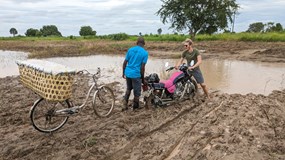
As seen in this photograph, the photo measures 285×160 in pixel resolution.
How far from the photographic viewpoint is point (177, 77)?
26.5 ft

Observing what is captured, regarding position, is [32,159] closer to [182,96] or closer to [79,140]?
[79,140]

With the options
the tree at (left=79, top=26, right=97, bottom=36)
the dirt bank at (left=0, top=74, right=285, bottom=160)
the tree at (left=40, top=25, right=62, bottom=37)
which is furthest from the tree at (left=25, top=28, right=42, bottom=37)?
the dirt bank at (left=0, top=74, right=285, bottom=160)

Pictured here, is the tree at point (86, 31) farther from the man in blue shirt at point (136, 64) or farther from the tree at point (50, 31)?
the man in blue shirt at point (136, 64)

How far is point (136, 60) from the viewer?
7.27m

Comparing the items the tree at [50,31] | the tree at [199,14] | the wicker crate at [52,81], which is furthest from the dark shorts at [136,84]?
the tree at [50,31]

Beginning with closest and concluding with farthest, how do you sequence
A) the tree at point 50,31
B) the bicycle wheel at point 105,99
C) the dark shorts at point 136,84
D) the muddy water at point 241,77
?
1. the bicycle wheel at point 105,99
2. the dark shorts at point 136,84
3. the muddy water at point 241,77
4. the tree at point 50,31

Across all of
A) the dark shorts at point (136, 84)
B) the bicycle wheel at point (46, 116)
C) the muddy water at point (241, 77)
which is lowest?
the muddy water at point (241, 77)

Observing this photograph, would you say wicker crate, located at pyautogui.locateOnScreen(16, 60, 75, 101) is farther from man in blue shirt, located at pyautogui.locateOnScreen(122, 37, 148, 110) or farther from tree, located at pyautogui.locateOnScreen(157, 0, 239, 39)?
tree, located at pyautogui.locateOnScreen(157, 0, 239, 39)

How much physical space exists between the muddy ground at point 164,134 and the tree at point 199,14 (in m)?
23.7

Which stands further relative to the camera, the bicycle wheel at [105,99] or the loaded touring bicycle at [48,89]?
the bicycle wheel at [105,99]

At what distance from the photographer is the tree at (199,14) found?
31.0 meters

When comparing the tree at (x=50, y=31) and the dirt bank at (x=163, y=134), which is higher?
the tree at (x=50, y=31)

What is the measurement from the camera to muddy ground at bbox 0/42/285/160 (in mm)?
5070

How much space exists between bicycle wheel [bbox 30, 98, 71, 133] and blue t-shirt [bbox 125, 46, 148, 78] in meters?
1.63
